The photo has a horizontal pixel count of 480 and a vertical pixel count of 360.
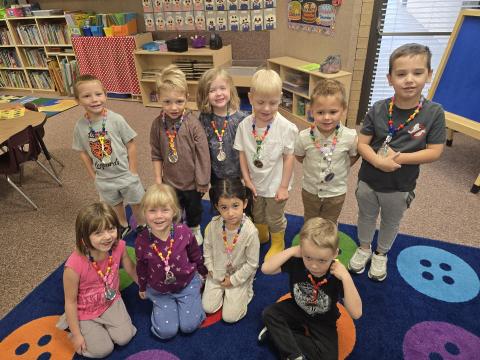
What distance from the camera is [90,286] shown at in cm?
156

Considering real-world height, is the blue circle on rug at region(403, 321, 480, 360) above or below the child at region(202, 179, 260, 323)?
below

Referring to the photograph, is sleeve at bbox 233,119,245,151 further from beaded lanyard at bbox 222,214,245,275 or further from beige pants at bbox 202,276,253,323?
beige pants at bbox 202,276,253,323

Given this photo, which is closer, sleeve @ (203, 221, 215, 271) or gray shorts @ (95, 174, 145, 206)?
sleeve @ (203, 221, 215, 271)

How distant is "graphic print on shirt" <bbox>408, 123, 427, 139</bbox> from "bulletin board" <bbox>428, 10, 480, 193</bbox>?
146 centimetres

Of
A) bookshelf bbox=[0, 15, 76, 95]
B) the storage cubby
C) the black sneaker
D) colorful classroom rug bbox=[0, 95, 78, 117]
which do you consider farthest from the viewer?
bookshelf bbox=[0, 15, 76, 95]

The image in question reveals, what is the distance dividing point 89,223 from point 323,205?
1140 mm

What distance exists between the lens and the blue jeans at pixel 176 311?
5.24 ft

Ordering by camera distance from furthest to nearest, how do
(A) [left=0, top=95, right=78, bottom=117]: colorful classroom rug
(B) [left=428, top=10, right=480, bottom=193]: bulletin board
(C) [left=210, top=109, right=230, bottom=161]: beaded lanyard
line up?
(A) [left=0, top=95, right=78, bottom=117]: colorful classroom rug, (B) [left=428, top=10, right=480, bottom=193]: bulletin board, (C) [left=210, top=109, right=230, bottom=161]: beaded lanyard

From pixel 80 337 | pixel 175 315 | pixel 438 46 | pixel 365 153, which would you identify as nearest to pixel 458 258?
pixel 365 153

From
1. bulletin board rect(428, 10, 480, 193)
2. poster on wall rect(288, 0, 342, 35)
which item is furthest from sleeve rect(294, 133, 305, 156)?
poster on wall rect(288, 0, 342, 35)

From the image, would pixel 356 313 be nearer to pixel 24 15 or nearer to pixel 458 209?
pixel 458 209

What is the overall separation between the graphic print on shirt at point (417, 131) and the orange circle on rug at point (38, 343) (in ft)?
5.94

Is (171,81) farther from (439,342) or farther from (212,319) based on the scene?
(439,342)

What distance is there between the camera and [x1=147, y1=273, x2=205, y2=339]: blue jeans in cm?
160
